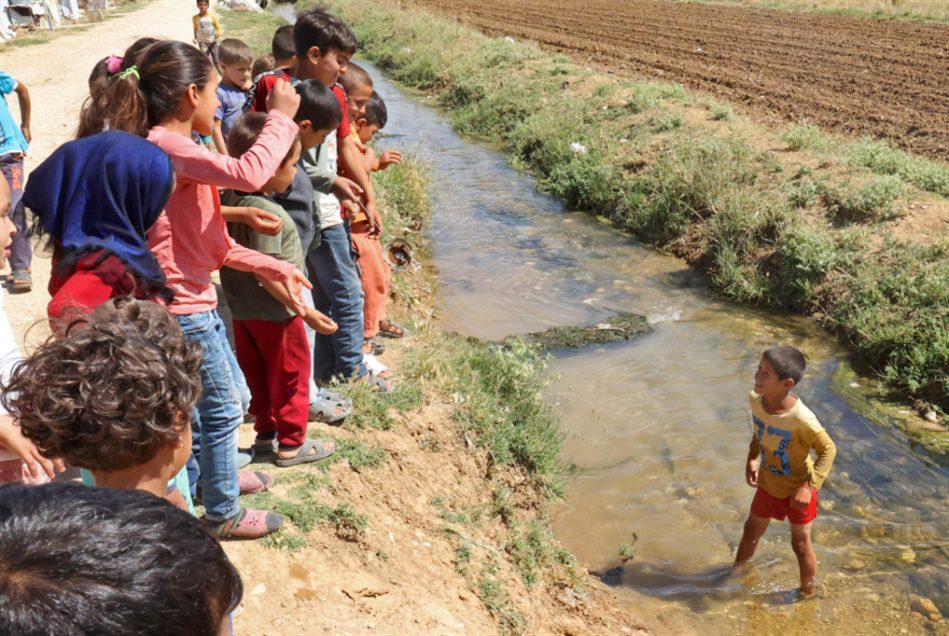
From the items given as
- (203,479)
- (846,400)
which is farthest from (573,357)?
(203,479)

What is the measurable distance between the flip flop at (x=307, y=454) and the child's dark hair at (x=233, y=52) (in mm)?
3602

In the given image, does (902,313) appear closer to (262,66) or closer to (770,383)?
(770,383)

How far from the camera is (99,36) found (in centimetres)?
2370

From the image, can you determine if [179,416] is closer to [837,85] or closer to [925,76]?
[837,85]

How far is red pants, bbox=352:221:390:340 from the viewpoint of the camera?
5.12 m

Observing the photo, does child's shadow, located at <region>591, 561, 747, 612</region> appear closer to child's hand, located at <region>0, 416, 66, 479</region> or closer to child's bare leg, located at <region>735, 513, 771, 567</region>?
child's bare leg, located at <region>735, 513, 771, 567</region>

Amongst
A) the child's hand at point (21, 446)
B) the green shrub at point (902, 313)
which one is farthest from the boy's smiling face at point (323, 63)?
the green shrub at point (902, 313)

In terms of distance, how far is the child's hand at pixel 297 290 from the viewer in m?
3.39

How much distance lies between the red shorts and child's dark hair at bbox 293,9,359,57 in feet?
10.1

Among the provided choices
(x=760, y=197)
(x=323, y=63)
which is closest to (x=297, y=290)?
(x=323, y=63)

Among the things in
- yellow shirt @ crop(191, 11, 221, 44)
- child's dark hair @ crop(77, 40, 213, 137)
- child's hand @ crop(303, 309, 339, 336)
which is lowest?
yellow shirt @ crop(191, 11, 221, 44)

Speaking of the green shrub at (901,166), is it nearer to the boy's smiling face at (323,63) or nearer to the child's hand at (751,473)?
the child's hand at (751,473)

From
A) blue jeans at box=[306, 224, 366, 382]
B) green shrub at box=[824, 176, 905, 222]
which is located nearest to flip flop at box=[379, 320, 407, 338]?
blue jeans at box=[306, 224, 366, 382]

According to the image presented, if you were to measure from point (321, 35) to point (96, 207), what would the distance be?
2.10m
